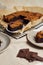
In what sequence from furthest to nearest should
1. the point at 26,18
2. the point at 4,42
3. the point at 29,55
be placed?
the point at 26,18 < the point at 4,42 < the point at 29,55

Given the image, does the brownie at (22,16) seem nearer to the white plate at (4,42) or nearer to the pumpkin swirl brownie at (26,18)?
the pumpkin swirl brownie at (26,18)

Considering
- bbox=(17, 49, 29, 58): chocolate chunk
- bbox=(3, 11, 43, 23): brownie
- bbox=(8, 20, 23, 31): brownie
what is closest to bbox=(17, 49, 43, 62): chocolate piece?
bbox=(17, 49, 29, 58): chocolate chunk

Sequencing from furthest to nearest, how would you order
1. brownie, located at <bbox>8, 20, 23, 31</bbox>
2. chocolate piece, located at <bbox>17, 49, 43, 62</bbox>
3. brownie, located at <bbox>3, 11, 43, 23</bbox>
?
brownie, located at <bbox>3, 11, 43, 23</bbox>
brownie, located at <bbox>8, 20, 23, 31</bbox>
chocolate piece, located at <bbox>17, 49, 43, 62</bbox>

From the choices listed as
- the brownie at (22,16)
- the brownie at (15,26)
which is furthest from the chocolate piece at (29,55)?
the brownie at (22,16)

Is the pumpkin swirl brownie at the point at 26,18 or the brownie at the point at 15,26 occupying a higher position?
the brownie at the point at 15,26

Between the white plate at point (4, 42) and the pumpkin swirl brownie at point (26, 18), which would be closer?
the white plate at point (4, 42)

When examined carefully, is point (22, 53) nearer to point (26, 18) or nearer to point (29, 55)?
point (29, 55)

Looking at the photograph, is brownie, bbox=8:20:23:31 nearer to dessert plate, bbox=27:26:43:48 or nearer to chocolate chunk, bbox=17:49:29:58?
dessert plate, bbox=27:26:43:48

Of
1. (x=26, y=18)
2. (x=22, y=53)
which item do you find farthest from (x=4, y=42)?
(x=26, y=18)

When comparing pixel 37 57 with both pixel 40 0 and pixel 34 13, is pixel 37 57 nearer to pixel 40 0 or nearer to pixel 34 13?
pixel 34 13
